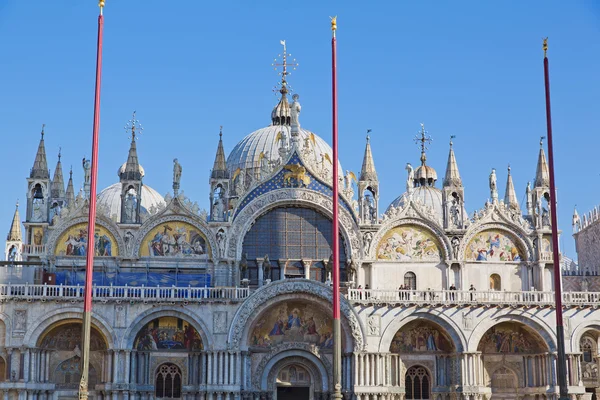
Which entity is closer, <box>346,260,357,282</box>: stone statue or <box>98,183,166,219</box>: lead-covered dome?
<box>346,260,357,282</box>: stone statue

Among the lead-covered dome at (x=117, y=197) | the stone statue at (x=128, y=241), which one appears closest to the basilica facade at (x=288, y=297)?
the stone statue at (x=128, y=241)

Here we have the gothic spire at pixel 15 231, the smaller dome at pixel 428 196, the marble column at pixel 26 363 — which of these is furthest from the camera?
the gothic spire at pixel 15 231

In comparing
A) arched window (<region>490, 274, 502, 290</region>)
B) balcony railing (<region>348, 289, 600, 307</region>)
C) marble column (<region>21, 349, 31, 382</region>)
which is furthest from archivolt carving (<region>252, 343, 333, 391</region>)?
marble column (<region>21, 349, 31, 382</region>)

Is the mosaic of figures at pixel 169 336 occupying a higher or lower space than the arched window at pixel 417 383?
higher

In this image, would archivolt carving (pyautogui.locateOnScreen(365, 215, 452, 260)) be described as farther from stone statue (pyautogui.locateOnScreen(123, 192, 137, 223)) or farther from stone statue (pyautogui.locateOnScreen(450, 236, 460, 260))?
stone statue (pyautogui.locateOnScreen(123, 192, 137, 223))

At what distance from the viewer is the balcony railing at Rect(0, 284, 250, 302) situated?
4892cm

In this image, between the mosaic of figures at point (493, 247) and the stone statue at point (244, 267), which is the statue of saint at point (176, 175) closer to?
the stone statue at point (244, 267)

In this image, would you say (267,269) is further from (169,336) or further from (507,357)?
(507,357)

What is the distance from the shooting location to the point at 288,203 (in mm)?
53125

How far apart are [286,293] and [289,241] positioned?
14.9 feet

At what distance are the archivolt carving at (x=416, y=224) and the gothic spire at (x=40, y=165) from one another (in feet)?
55.9

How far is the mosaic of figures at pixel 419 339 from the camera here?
51.4 metres

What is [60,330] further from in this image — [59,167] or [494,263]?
[494,263]

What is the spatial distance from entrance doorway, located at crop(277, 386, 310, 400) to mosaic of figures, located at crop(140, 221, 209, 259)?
7606 mm
